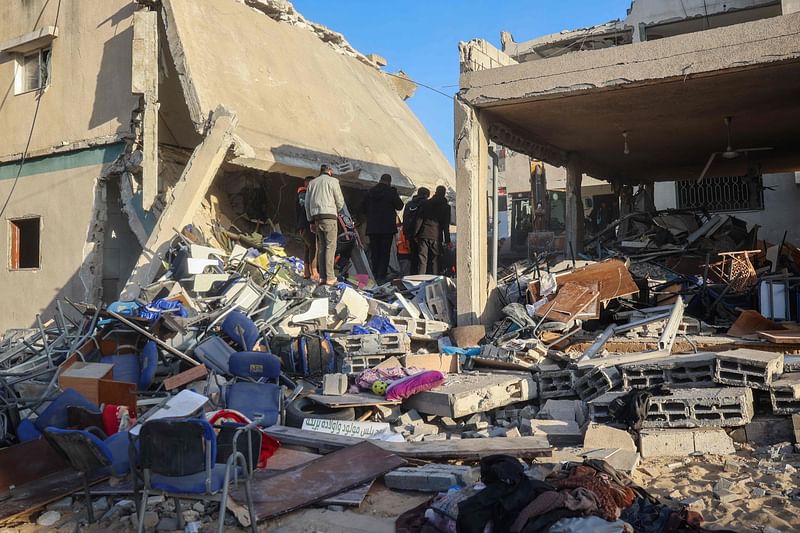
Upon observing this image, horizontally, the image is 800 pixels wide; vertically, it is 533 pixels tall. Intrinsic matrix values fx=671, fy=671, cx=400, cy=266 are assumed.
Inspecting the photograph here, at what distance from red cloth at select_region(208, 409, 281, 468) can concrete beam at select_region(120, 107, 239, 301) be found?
20.5 feet

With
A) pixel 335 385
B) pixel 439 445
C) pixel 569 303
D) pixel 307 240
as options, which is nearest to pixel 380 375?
pixel 335 385

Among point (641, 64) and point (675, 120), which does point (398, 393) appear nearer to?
point (641, 64)

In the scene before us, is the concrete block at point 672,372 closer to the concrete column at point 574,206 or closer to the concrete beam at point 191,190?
the concrete column at point 574,206

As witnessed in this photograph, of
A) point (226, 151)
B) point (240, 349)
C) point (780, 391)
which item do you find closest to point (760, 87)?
point (780, 391)

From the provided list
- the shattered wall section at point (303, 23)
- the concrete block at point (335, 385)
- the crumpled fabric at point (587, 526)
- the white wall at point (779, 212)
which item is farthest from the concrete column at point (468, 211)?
the white wall at point (779, 212)

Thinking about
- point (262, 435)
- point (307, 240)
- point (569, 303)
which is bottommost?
point (262, 435)

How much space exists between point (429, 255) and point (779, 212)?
452 inches

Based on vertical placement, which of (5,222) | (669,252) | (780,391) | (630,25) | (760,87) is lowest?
(780,391)

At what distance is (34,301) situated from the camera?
1400 centimetres

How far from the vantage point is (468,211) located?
352 inches

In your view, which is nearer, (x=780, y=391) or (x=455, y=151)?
(x=780, y=391)

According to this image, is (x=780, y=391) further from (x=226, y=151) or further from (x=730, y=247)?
(x=226, y=151)

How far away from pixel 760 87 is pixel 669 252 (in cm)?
345

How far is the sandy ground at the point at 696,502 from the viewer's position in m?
4.18
